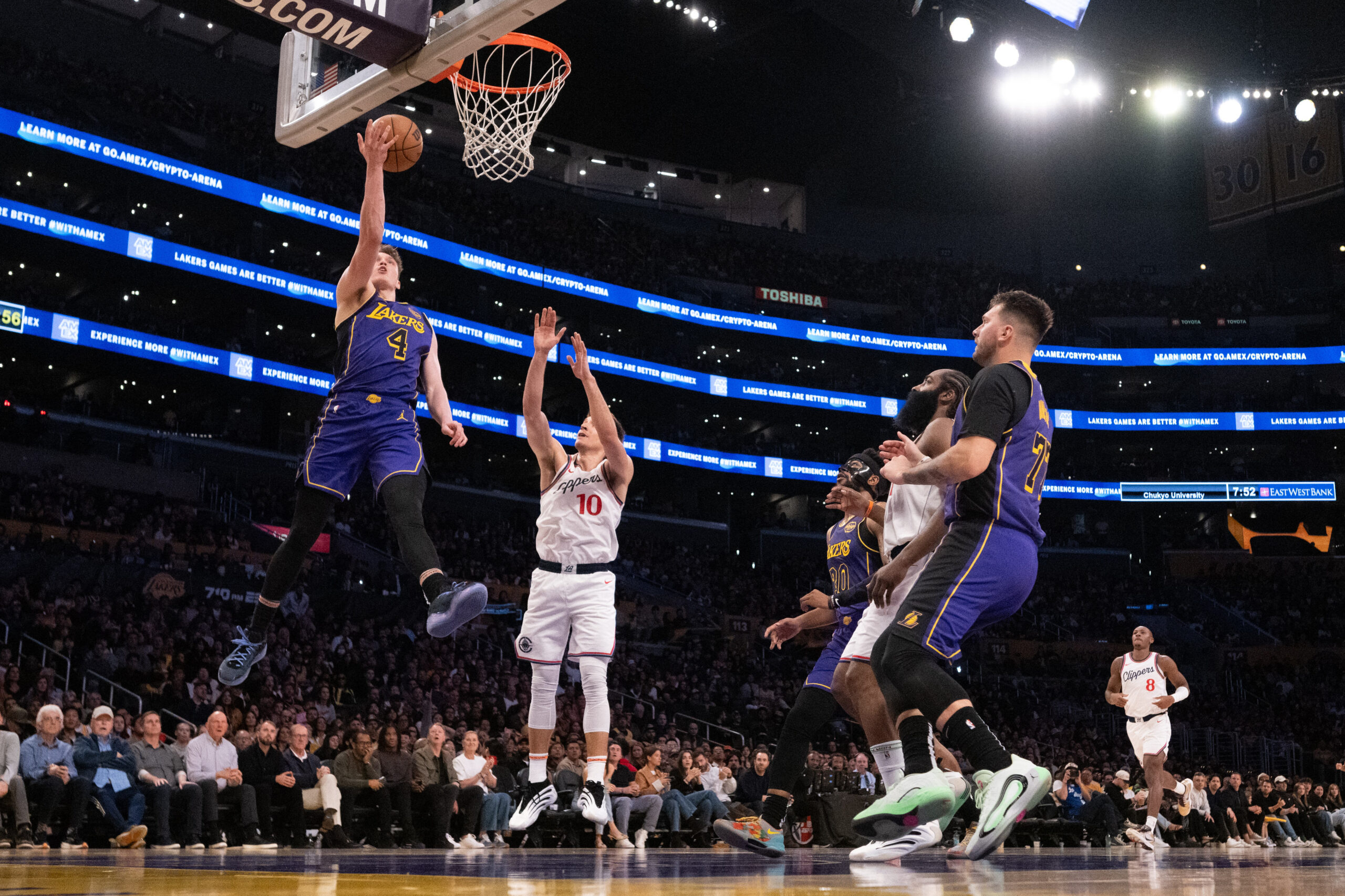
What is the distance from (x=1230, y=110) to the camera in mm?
26844

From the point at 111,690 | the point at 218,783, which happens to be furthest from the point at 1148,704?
the point at 111,690

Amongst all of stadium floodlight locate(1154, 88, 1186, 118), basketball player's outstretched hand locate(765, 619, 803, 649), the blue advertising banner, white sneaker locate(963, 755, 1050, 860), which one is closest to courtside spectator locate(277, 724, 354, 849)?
basketball player's outstretched hand locate(765, 619, 803, 649)

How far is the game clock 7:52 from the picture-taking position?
27.0 m

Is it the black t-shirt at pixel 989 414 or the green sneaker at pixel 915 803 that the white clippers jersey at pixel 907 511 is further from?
the green sneaker at pixel 915 803

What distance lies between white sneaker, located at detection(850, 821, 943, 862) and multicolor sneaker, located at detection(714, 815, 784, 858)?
4.90 ft

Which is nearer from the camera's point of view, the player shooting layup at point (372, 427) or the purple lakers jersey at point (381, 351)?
the player shooting layup at point (372, 427)

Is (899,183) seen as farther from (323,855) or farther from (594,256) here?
(323,855)

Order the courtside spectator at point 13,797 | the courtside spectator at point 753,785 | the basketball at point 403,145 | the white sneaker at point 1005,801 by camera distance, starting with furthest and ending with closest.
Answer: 1. the courtside spectator at point 753,785
2. the courtside spectator at point 13,797
3. the basketball at point 403,145
4. the white sneaker at point 1005,801

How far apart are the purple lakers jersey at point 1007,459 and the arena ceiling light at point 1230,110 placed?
25925 millimetres

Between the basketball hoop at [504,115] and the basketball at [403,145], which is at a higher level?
the basketball hoop at [504,115]

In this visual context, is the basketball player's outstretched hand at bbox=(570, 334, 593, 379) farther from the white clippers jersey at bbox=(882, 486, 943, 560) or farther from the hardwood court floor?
the hardwood court floor

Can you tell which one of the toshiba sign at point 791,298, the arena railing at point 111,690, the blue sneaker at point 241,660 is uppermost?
the toshiba sign at point 791,298

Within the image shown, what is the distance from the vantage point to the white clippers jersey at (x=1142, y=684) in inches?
459

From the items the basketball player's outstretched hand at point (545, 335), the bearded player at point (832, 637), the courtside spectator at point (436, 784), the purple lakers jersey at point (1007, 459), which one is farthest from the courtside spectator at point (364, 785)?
the purple lakers jersey at point (1007, 459)
